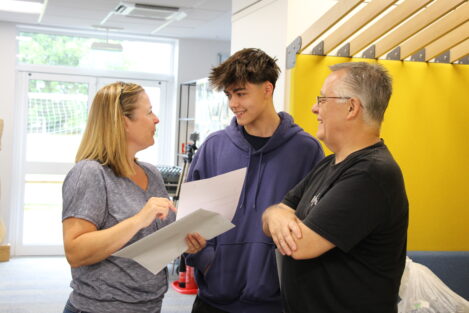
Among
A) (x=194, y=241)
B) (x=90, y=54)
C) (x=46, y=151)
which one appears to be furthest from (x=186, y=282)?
(x=194, y=241)

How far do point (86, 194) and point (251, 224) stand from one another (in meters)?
0.66

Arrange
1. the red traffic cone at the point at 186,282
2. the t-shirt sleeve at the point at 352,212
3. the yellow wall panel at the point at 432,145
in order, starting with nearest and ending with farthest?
the t-shirt sleeve at the point at 352,212, the yellow wall panel at the point at 432,145, the red traffic cone at the point at 186,282

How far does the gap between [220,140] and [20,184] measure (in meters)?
6.06

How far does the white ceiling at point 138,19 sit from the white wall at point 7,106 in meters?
0.29

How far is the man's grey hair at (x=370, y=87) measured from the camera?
163 cm

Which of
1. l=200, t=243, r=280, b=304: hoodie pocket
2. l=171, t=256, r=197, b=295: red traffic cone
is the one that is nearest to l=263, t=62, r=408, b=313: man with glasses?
l=200, t=243, r=280, b=304: hoodie pocket

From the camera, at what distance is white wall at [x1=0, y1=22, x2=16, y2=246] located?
7461 millimetres

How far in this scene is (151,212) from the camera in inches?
68.6

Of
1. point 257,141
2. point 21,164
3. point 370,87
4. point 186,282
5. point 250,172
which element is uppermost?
Result: point 370,87

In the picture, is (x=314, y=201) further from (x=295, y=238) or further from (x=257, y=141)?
(x=257, y=141)

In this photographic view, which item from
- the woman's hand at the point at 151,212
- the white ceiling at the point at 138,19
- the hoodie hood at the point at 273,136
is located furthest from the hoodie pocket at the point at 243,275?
the white ceiling at the point at 138,19

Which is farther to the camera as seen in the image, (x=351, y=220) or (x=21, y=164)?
(x=21, y=164)

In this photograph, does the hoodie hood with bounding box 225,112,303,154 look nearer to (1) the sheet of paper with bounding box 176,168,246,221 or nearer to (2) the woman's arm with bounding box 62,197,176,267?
(1) the sheet of paper with bounding box 176,168,246,221

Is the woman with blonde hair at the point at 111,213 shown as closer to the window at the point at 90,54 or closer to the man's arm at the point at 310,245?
the man's arm at the point at 310,245
